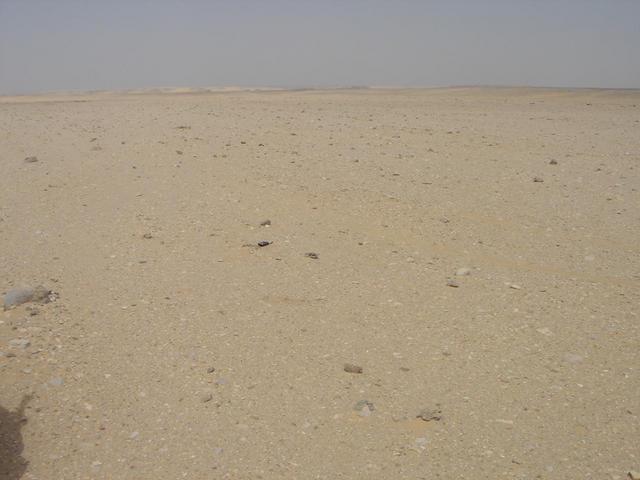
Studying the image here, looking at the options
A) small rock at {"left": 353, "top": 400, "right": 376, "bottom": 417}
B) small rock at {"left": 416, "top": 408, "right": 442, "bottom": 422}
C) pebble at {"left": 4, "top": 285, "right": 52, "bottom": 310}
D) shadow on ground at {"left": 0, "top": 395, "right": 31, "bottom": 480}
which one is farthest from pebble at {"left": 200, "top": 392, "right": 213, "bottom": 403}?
pebble at {"left": 4, "top": 285, "right": 52, "bottom": 310}

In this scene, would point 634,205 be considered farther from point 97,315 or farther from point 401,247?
point 97,315

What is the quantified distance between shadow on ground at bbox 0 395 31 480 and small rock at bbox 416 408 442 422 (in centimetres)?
237

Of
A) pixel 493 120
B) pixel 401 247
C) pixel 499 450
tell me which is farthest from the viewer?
pixel 493 120

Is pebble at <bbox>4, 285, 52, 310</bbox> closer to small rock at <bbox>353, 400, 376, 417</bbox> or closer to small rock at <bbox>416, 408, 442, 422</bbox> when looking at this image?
small rock at <bbox>353, 400, 376, 417</bbox>

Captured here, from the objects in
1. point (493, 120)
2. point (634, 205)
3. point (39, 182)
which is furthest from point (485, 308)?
point (493, 120)

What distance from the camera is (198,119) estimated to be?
52.5 feet

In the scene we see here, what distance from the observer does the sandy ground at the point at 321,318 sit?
3629 mm

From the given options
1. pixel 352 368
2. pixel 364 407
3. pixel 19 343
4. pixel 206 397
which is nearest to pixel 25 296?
pixel 19 343

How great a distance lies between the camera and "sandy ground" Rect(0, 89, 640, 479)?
3.63m

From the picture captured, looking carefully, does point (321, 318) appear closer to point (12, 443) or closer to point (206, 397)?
point (206, 397)

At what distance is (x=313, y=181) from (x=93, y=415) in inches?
220

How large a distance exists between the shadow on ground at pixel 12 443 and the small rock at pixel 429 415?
237 cm

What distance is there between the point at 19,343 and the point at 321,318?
2.34 meters

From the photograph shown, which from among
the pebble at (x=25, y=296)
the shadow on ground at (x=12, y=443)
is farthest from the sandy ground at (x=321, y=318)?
the pebble at (x=25, y=296)
